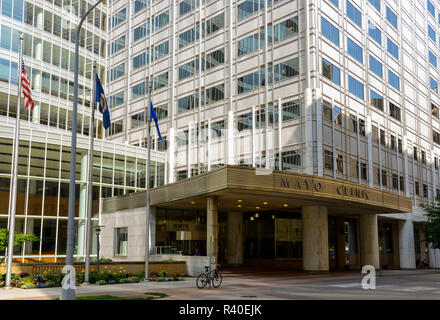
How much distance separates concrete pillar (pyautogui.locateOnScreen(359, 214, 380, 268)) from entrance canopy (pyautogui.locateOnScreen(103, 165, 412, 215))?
114cm

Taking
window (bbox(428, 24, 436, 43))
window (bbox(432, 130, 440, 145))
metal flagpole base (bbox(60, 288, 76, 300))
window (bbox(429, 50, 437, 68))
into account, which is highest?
window (bbox(428, 24, 436, 43))

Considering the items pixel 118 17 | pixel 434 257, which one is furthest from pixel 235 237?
pixel 118 17

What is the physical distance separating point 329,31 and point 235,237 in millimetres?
20444

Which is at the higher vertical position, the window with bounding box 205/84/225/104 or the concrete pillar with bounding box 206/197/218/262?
the window with bounding box 205/84/225/104

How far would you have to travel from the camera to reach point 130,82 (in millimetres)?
59031

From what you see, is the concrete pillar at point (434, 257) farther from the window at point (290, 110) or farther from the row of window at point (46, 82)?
the row of window at point (46, 82)

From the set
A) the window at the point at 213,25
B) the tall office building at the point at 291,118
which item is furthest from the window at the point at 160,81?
the window at the point at 213,25

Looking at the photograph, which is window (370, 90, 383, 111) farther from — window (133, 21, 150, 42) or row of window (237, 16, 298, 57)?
window (133, 21, 150, 42)

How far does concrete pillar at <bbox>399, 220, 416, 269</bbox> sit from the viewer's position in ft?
172

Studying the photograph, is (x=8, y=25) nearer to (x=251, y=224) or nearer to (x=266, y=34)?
(x=266, y=34)

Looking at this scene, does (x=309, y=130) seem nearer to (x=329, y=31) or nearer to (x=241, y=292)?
(x=329, y=31)

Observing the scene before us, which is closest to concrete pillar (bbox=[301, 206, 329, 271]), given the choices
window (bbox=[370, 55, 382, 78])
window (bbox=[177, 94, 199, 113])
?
window (bbox=[177, 94, 199, 113])

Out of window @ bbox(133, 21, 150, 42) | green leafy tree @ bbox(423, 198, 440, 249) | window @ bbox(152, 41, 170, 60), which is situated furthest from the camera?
window @ bbox(133, 21, 150, 42)

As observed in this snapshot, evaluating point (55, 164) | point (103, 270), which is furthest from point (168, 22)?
point (103, 270)
